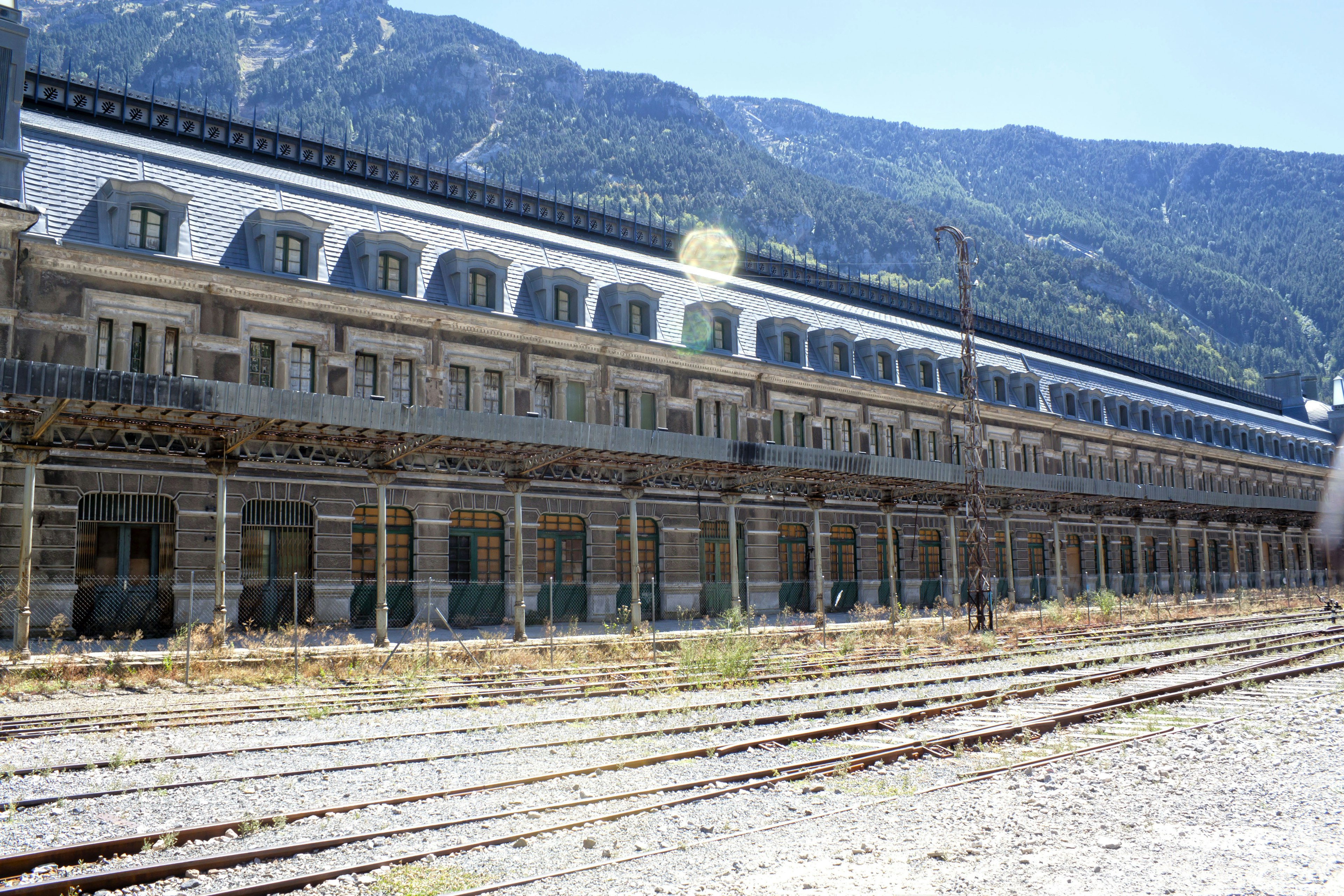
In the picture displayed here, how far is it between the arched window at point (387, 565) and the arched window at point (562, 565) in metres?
4.04

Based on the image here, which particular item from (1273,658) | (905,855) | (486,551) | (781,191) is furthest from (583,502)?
(781,191)

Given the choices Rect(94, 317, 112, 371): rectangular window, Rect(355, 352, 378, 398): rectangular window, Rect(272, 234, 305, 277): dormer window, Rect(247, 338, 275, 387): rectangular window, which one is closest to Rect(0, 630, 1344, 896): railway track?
Rect(94, 317, 112, 371): rectangular window

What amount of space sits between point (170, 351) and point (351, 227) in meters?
6.73

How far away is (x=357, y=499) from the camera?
26844 millimetres

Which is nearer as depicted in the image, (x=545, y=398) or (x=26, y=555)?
(x=26, y=555)

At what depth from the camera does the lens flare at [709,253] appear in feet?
138

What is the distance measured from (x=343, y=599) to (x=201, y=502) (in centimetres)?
438

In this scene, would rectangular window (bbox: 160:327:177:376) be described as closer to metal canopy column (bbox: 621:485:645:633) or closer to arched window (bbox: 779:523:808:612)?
metal canopy column (bbox: 621:485:645:633)

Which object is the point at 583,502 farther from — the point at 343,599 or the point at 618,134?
the point at 618,134

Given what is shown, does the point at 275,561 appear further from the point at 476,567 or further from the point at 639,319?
the point at 639,319

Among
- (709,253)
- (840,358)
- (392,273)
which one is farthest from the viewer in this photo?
(709,253)

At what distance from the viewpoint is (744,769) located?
33.8 feet

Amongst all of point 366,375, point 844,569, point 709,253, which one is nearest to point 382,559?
point 366,375

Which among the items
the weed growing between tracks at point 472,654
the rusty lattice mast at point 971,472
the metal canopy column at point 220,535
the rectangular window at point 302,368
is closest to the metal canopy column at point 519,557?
the weed growing between tracks at point 472,654
